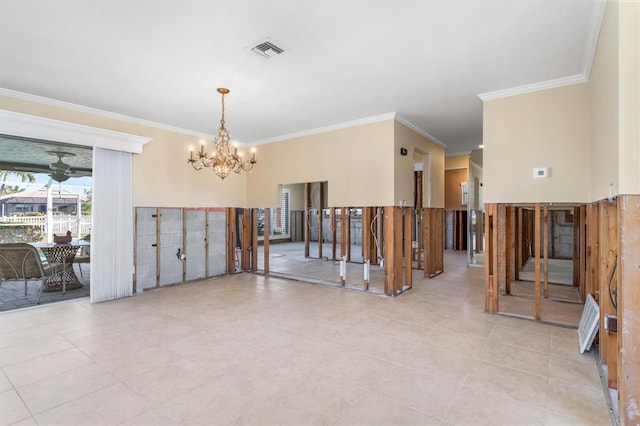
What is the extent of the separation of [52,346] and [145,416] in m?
2.05

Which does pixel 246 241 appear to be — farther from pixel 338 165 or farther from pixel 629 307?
pixel 629 307

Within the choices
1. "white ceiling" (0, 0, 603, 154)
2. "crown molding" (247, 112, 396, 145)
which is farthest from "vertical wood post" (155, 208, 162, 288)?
"crown molding" (247, 112, 396, 145)

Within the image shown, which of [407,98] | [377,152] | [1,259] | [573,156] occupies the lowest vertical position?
[1,259]

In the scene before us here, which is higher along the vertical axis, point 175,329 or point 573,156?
point 573,156

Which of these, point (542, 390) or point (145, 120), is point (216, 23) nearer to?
point (145, 120)

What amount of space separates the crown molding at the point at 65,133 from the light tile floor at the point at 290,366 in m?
2.54

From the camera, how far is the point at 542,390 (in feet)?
8.41

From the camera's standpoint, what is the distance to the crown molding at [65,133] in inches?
168

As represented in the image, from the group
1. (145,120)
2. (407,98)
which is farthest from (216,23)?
(145,120)

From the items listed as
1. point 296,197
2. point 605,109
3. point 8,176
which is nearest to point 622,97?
point 605,109

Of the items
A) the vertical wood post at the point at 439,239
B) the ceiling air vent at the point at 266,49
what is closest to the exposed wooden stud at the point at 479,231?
the vertical wood post at the point at 439,239

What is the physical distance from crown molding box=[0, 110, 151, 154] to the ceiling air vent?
3.32m

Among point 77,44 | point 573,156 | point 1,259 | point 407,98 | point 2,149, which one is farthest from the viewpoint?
point 2,149

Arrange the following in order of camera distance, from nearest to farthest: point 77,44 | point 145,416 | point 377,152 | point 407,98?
point 145,416, point 77,44, point 407,98, point 377,152
